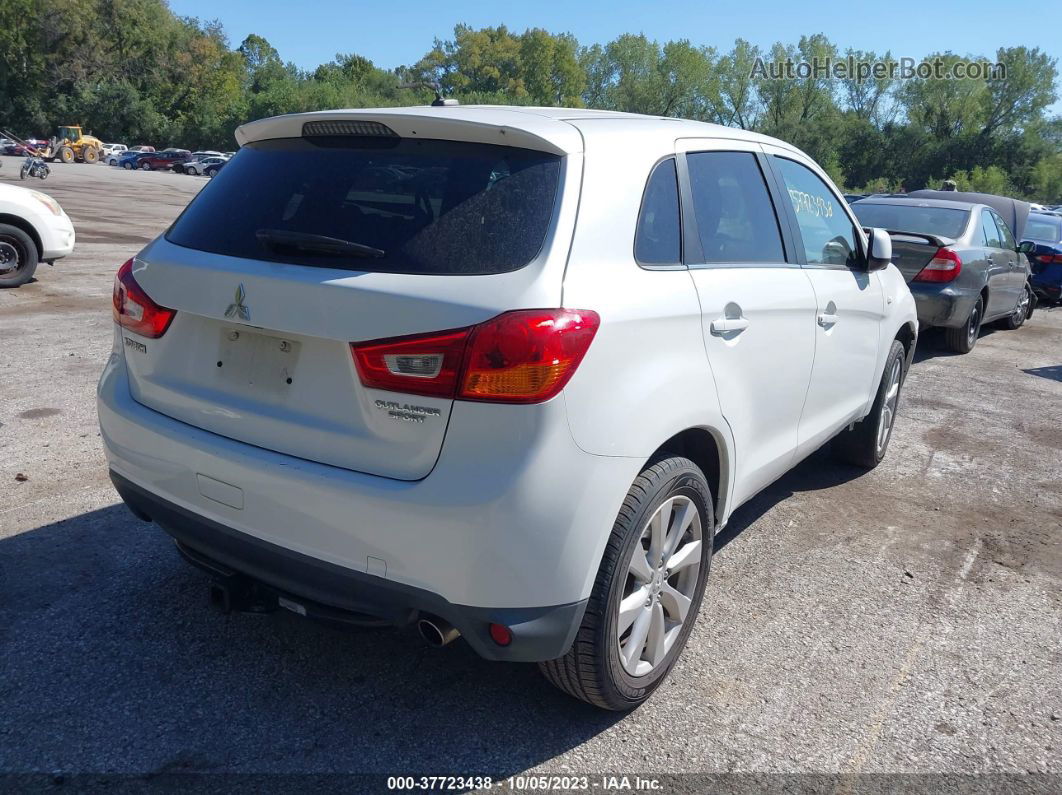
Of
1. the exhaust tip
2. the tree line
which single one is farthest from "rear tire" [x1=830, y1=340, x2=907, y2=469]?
the tree line

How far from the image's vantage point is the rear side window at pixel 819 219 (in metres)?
4.02

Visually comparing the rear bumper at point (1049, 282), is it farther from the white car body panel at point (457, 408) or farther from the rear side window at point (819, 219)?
the white car body panel at point (457, 408)

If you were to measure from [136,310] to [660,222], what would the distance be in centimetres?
170

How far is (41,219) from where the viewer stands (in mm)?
10047

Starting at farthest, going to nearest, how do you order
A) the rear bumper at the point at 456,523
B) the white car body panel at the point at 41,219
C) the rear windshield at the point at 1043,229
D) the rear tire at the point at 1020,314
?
1. the rear windshield at the point at 1043,229
2. the rear tire at the point at 1020,314
3. the white car body panel at the point at 41,219
4. the rear bumper at the point at 456,523

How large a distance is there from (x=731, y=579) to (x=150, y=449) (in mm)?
2395

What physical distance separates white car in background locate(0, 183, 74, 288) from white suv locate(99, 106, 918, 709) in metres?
8.11

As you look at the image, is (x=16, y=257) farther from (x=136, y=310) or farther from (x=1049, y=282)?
(x=1049, y=282)

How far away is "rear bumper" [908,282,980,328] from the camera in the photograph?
897cm

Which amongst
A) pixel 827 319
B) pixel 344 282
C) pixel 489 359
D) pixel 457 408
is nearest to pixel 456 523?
pixel 457 408

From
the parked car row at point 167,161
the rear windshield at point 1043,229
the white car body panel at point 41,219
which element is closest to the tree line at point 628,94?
the parked car row at point 167,161

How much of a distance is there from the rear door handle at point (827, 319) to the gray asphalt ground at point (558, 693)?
1079mm

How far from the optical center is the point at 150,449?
2816 millimetres

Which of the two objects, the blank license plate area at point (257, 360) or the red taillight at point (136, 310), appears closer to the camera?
the blank license plate area at point (257, 360)
